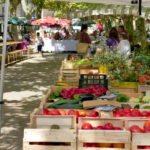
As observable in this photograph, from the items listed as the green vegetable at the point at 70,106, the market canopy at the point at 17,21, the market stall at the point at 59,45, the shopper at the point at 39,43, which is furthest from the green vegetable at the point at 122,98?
the market canopy at the point at 17,21

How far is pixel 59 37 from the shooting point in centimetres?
2662

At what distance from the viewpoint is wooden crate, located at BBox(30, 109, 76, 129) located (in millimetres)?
4379

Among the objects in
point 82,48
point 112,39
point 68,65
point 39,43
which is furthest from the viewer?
point 39,43

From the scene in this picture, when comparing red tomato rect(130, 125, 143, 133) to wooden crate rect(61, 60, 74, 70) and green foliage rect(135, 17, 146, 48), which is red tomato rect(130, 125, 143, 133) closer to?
wooden crate rect(61, 60, 74, 70)

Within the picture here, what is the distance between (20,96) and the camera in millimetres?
9828

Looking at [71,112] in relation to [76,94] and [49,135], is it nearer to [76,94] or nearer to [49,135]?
[49,135]

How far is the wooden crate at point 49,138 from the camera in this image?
13.0 ft

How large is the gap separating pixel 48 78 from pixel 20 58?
26.0 ft

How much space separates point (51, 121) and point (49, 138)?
45 centimetres

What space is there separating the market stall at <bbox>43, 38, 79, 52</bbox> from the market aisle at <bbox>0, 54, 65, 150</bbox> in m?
9.41

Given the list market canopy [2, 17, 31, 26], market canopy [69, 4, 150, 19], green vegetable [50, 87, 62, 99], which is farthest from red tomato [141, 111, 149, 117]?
market canopy [2, 17, 31, 26]

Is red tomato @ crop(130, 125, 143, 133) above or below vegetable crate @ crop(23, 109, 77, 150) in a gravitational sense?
above

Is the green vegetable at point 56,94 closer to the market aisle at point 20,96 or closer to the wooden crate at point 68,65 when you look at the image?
the market aisle at point 20,96

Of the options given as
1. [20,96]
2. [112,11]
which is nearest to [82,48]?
[112,11]
